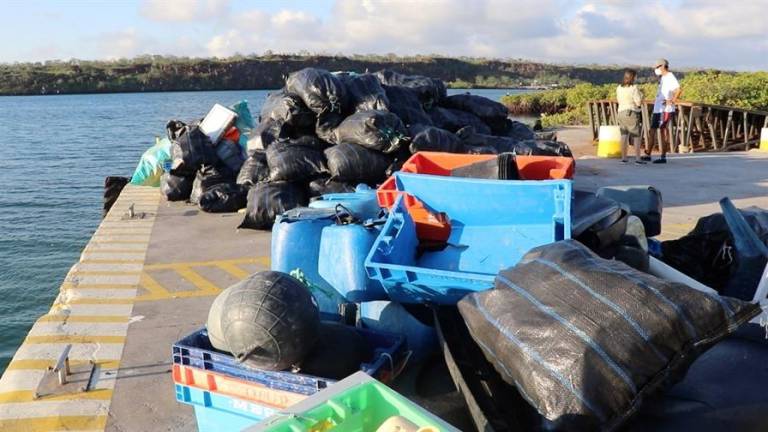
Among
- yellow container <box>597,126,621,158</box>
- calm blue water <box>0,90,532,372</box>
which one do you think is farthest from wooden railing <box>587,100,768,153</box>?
calm blue water <box>0,90,532,372</box>

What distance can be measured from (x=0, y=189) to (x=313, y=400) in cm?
1703

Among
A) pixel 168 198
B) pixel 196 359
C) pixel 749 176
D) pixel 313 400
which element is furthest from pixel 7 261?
pixel 749 176

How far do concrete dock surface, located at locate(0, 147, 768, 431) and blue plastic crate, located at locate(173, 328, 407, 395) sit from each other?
2.02ft

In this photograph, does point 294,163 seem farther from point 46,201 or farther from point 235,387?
point 46,201

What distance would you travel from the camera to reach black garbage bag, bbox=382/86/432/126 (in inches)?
344

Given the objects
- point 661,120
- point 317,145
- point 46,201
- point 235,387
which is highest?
point 661,120

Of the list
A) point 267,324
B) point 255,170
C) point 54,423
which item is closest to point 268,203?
point 255,170

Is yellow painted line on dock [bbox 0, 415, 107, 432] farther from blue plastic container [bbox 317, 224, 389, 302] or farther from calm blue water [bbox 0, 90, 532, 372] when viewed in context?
calm blue water [bbox 0, 90, 532, 372]

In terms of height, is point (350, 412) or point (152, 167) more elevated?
point (152, 167)

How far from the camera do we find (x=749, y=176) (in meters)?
9.96

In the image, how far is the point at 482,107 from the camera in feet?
34.7

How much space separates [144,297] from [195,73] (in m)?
85.4

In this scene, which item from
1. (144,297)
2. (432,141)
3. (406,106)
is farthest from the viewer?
(406,106)

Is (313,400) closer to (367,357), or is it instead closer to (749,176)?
(367,357)
